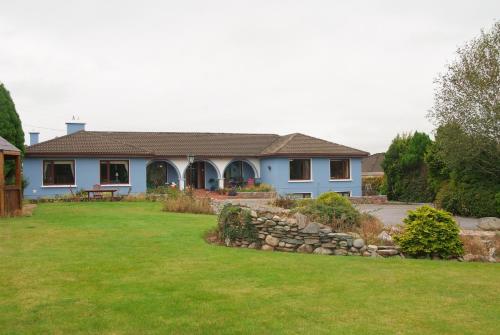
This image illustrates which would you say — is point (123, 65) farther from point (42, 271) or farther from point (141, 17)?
point (42, 271)

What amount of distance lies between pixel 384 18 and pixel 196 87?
1354 cm

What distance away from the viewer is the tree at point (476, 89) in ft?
58.6

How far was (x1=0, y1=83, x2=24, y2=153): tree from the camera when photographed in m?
22.9

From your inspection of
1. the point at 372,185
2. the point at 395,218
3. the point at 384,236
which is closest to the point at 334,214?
the point at 384,236

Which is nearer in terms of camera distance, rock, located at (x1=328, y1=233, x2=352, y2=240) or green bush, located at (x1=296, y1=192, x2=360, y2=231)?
rock, located at (x1=328, y1=233, x2=352, y2=240)

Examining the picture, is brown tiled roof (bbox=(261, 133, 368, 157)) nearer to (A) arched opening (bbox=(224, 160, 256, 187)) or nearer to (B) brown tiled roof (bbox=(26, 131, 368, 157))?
(B) brown tiled roof (bbox=(26, 131, 368, 157))

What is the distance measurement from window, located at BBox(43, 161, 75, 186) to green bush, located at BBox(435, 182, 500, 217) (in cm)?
2055

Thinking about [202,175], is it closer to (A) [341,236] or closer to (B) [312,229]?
(B) [312,229]

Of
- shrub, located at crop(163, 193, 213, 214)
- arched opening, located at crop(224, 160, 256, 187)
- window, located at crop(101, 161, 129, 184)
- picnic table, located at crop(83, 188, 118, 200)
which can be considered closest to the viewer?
shrub, located at crop(163, 193, 213, 214)

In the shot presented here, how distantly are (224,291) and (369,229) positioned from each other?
558 cm

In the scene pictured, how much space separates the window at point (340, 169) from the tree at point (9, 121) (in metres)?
19.5

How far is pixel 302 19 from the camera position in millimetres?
16484

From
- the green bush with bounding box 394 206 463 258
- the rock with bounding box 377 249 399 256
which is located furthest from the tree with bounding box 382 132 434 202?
the rock with bounding box 377 249 399 256

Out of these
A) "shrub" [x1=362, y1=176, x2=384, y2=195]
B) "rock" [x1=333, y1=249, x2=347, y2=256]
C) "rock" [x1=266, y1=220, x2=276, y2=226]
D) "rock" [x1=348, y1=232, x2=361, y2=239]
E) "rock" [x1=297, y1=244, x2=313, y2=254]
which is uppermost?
"shrub" [x1=362, y1=176, x2=384, y2=195]
